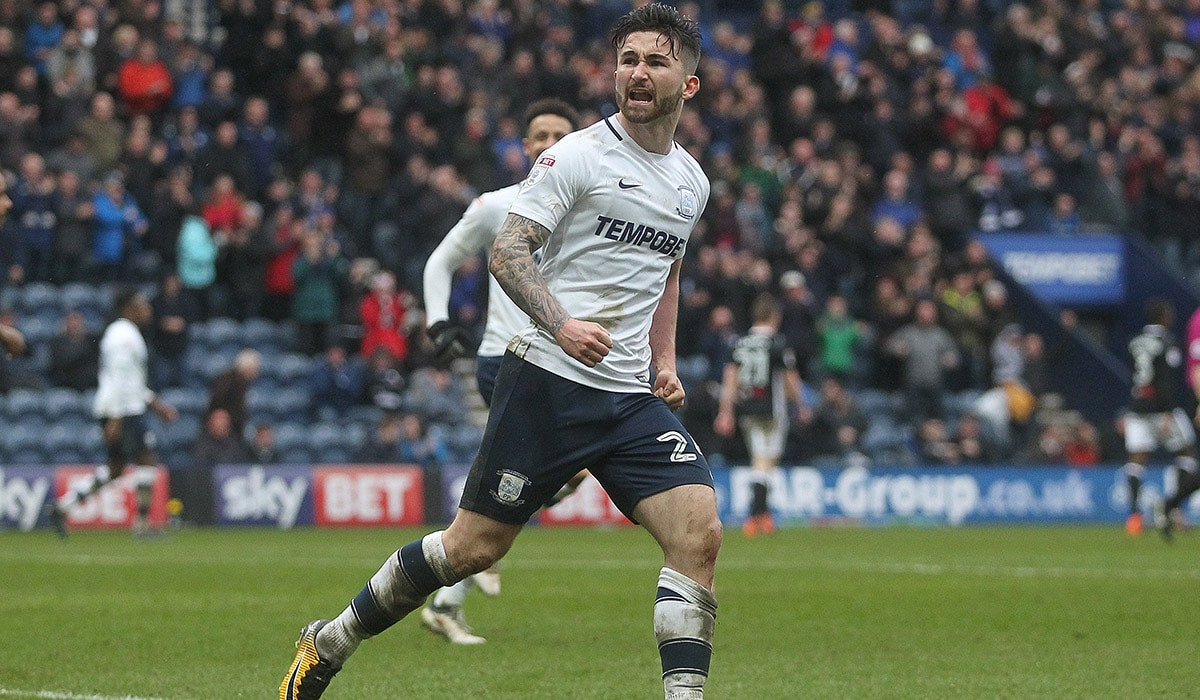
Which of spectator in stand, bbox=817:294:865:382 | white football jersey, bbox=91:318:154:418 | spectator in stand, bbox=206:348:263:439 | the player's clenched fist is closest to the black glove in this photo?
the player's clenched fist

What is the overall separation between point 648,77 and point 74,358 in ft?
54.8

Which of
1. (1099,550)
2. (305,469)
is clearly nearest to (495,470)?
(1099,550)

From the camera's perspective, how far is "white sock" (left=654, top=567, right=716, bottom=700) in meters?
5.82

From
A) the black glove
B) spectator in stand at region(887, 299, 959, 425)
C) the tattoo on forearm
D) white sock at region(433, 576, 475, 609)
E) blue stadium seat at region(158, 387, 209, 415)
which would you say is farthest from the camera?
spectator in stand at region(887, 299, 959, 425)

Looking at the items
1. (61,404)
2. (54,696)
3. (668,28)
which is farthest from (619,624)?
(61,404)

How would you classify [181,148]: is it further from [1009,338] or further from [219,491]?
[1009,338]

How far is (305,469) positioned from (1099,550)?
9510 millimetres

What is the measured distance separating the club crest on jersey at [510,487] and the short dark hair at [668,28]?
1527 millimetres

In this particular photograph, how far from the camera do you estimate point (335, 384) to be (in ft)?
74.2

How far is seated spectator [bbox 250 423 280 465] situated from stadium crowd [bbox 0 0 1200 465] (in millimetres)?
30

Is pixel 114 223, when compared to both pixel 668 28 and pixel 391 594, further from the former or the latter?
pixel 668 28

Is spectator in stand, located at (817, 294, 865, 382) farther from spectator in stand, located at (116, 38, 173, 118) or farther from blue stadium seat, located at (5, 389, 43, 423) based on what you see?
blue stadium seat, located at (5, 389, 43, 423)

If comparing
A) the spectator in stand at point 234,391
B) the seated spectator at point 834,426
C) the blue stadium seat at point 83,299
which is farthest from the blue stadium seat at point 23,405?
the seated spectator at point 834,426

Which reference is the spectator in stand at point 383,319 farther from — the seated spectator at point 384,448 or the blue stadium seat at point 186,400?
the blue stadium seat at point 186,400
